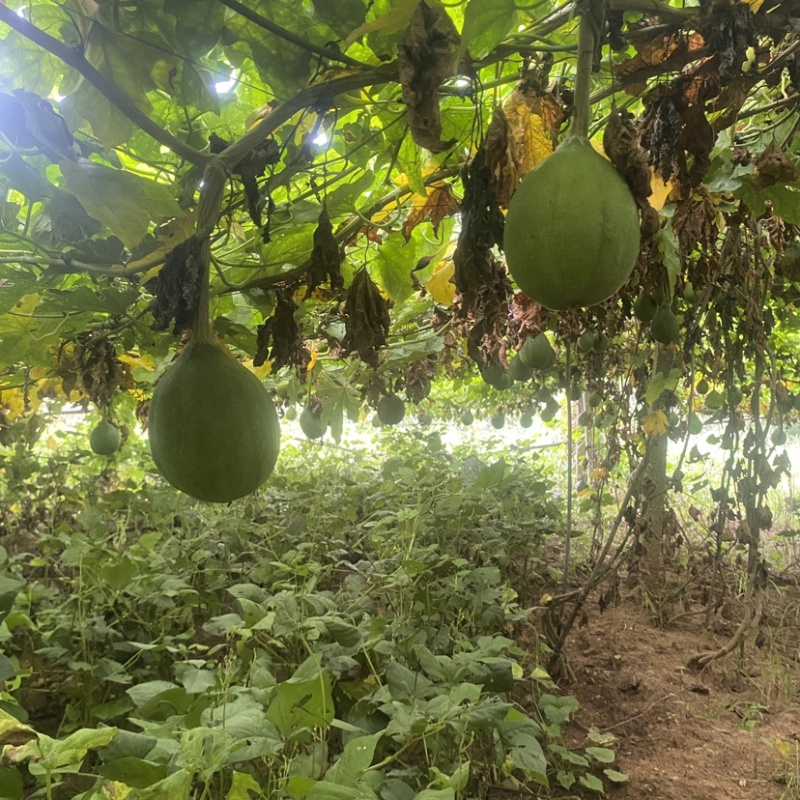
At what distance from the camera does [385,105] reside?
1.31 metres

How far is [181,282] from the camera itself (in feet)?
3.34

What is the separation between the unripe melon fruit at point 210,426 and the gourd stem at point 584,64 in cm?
65

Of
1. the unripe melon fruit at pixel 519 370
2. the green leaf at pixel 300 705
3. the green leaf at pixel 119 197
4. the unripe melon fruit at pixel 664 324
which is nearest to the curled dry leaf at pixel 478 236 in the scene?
the green leaf at pixel 119 197

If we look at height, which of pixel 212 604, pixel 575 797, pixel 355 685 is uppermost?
pixel 212 604

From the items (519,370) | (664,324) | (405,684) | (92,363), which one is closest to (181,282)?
(405,684)

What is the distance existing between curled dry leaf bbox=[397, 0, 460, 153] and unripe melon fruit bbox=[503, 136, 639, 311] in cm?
23

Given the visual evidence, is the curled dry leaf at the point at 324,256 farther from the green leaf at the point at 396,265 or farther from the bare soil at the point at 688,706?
the bare soil at the point at 688,706

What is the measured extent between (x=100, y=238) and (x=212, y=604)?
5.53 ft

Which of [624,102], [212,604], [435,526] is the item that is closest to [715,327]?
[435,526]

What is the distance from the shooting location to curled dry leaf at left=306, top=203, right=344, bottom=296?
1334 mm

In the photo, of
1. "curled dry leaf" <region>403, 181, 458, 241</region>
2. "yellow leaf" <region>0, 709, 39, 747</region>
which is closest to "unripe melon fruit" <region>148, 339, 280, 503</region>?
"yellow leaf" <region>0, 709, 39, 747</region>

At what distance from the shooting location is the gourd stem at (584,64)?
0.84m

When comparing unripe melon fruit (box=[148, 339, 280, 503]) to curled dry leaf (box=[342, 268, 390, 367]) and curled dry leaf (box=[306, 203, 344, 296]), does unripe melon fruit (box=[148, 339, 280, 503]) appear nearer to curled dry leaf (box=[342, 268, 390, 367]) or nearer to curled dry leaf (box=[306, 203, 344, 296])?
curled dry leaf (box=[306, 203, 344, 296])

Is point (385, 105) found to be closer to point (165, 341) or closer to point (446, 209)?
point (446, 209)
